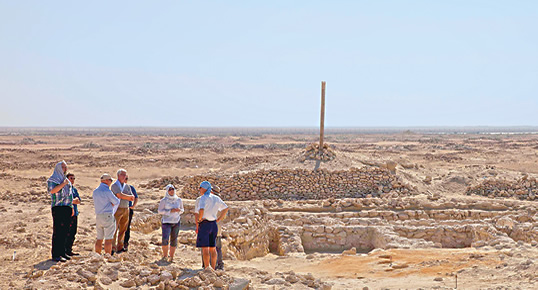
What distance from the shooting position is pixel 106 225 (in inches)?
269

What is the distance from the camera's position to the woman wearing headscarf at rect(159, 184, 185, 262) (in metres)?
7.43

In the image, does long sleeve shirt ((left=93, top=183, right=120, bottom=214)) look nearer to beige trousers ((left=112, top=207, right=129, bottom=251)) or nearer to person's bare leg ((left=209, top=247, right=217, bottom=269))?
beige trousers ((left=112, top=207, right=129, bottom=251))

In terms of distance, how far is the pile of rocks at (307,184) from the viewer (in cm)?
1529

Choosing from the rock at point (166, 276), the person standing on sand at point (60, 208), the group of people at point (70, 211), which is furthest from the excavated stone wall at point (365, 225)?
the person standing on sand at point (60, 208)

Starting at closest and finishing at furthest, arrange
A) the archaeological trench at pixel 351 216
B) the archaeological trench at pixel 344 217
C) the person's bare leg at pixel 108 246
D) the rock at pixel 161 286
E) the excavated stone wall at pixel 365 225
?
1. the rock at pixel 161 286
2. the person's bare leg at pixel 108 246
3. the archaeological trench at pixel 344 217
4. the excavated stone wall at pixel 365 225
5. the archaeological trench at pixel 351 216

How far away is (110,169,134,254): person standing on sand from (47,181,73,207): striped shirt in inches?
27.7

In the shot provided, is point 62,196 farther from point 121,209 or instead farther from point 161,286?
point 161,286

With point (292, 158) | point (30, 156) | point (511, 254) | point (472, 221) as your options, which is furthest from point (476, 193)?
point (30, 156)

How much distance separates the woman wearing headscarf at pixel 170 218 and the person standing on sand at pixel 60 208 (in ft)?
4.79

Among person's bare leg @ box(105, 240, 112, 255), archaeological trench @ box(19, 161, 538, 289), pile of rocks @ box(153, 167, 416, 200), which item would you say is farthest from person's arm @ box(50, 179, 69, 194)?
pile of rocks @ box(153, 167, 416, 200)

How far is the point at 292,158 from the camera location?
17016mm

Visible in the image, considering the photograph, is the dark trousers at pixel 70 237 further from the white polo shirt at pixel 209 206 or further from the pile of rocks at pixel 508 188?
the pile of rocks at pixel 508 188

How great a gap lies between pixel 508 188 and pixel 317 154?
275 inches

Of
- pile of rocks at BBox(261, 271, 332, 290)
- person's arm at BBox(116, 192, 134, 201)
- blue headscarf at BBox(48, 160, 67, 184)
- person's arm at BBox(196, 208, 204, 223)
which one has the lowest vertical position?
pile of rocks at BBox(261, 271, 332, 290)
